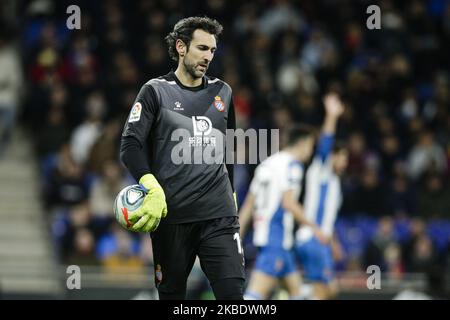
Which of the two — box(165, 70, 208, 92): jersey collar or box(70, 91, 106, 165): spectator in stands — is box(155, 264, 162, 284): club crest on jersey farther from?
box(70, 91, 106, 165): spectator in stands

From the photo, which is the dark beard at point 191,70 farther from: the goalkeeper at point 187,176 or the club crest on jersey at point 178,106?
the club crest on jersey at point 178,106

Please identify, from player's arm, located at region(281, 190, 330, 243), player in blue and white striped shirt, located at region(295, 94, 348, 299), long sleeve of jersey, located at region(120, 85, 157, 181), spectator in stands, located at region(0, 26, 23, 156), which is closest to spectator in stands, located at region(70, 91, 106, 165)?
spectator in stands, located at region(0, 26, 23, 156)

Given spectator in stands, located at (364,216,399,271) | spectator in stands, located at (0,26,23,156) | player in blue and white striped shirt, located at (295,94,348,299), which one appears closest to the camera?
player in blue and white striped shirt, located at (295,94,348,299)

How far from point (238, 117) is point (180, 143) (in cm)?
801

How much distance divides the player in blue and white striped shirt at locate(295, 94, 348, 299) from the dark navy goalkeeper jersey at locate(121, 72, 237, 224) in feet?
12.5

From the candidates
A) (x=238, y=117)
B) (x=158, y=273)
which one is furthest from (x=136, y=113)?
(x=238, y=117)

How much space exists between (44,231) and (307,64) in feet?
17.3

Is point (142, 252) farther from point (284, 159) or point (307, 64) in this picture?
point (307, 64)

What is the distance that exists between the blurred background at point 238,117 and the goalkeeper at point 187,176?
4.78m

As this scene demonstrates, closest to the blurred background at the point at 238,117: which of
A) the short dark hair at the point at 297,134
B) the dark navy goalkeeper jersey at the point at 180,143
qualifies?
the short dark hair at the point at 297,134

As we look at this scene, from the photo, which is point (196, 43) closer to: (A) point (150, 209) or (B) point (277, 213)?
(A) point (150, 209)

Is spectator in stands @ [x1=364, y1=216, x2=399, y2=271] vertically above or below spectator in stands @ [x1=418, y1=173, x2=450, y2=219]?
below

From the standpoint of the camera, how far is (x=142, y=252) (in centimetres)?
1241

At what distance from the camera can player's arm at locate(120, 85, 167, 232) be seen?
5.78m
